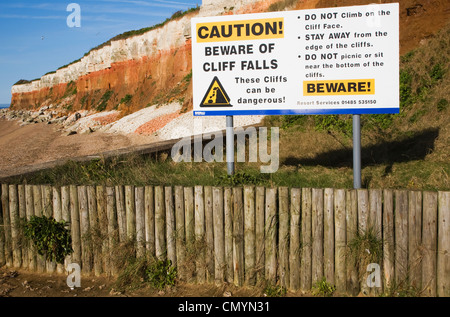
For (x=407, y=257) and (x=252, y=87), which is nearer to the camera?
(x=407, y=257)

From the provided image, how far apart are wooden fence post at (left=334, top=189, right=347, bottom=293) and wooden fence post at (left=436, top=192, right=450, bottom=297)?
3.15 ft

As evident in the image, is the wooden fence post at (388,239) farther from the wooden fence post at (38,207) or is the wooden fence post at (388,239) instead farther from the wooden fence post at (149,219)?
the wooden fence post at (38,207)

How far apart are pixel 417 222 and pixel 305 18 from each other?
3.53m

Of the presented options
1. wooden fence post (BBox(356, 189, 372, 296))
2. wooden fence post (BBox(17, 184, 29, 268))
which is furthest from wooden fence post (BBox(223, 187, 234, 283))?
wooden fence post (BBox(17, 184, 29, 268))

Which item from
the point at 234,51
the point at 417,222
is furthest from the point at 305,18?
the point at 417,222

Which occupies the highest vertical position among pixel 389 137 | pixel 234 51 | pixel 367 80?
pixel 234 51

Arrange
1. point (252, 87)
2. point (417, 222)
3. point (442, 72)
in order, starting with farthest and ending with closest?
point (442, 72)
point (252, 87)
point (417, 222)

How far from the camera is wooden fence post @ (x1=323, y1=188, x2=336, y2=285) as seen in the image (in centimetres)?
472

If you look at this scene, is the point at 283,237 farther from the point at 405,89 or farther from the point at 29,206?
the point at 405,89

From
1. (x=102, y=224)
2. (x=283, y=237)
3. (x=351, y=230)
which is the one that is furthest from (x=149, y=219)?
(x=351, y=230)

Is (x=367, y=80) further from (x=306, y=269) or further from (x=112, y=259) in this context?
(x=112, y=259)

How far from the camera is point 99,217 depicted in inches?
218

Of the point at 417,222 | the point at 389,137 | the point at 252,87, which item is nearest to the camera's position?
the point at 417,222
